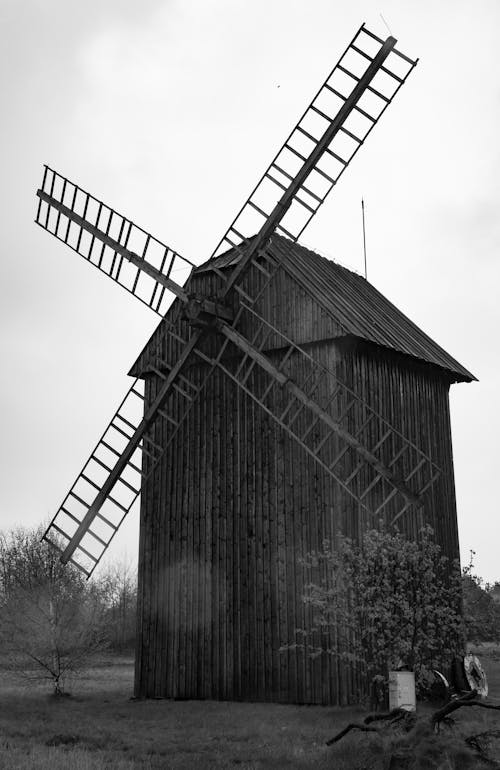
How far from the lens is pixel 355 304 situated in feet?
74.8

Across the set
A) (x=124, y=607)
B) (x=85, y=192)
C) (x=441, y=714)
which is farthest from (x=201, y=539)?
(x=124, y=607)

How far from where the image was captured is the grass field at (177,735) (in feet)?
41.4

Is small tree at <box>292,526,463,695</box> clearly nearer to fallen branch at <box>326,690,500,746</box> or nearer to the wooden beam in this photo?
the wooden beam

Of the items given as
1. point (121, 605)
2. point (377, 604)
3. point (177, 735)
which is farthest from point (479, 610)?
point (121, 605)

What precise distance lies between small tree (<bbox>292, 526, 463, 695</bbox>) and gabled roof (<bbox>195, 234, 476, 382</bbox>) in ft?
15.7

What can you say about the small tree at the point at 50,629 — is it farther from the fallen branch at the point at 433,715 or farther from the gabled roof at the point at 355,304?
the fallen branch at the point at 433,715

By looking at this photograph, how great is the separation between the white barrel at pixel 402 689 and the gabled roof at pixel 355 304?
723 cm

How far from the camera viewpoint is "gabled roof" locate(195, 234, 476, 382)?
69.1 feet

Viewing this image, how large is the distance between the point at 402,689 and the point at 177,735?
4.13 metres

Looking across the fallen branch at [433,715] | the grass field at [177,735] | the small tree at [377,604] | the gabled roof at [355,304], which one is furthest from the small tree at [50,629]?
the fallen branch at [433,715]

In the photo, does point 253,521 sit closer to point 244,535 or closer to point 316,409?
point 244,535

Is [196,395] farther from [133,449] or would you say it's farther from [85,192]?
[85,192]

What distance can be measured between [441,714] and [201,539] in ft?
37.8

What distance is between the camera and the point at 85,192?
23.8 m
